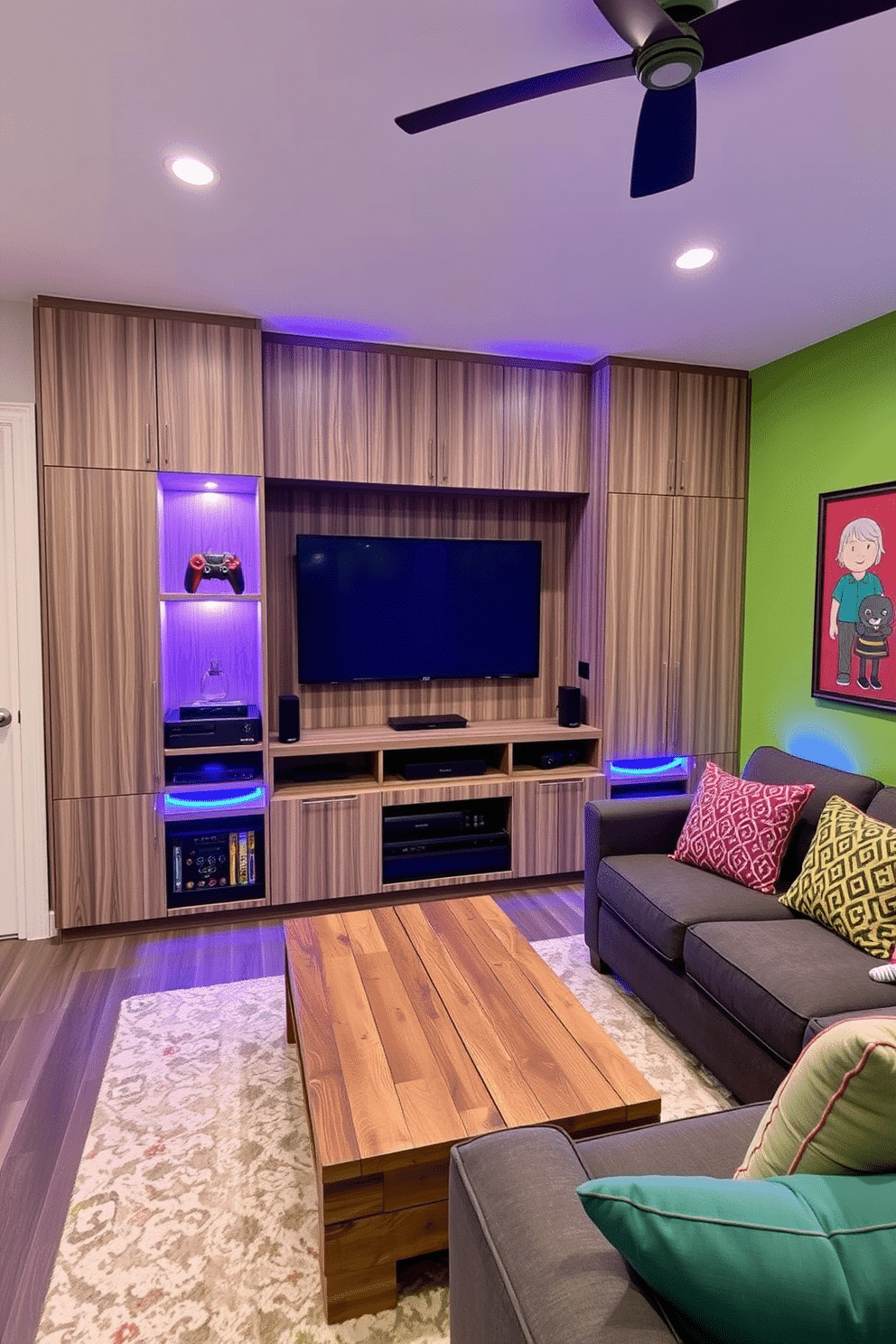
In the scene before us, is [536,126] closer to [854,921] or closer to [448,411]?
[448,411]

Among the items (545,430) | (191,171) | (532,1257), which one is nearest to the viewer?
(532,1257)

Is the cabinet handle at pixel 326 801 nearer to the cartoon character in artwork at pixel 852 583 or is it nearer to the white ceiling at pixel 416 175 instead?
the white ceiling at pixel 416 175

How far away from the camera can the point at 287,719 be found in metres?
3.51

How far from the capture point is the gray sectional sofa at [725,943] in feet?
6.38

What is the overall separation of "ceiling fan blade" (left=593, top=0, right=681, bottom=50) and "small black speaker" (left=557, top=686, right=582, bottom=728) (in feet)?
9.36

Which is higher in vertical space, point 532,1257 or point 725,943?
point 532,1257

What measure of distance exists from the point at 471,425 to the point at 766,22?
2409 millimetres

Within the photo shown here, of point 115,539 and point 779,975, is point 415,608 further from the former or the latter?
point 779,975

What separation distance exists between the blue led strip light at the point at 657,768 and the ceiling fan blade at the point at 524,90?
3045 millimetres

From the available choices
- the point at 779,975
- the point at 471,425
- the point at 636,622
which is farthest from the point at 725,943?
the point at 471,425

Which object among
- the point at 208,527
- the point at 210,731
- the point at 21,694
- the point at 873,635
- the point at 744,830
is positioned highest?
the point at 208,527

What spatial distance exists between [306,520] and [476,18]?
7.95ft

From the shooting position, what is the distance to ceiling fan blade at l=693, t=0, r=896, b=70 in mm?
1269

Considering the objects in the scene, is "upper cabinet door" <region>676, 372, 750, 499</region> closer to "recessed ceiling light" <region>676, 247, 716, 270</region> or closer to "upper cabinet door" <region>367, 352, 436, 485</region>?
"recessed ceiling light" <region>676, 247, 716, 270</region>
